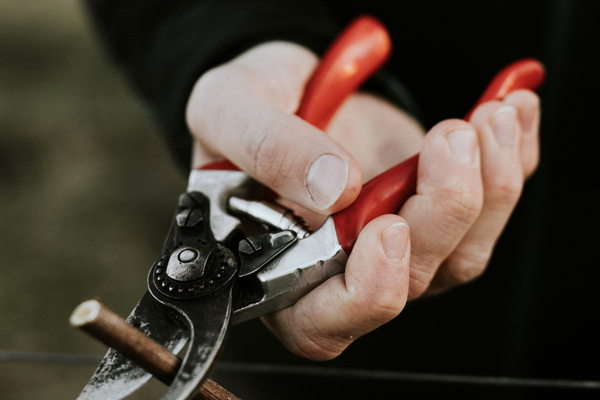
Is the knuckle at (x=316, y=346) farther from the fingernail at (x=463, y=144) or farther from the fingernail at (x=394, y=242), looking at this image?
the fingernail at (x=463, y=144)

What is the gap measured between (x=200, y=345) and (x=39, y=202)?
1.58 m

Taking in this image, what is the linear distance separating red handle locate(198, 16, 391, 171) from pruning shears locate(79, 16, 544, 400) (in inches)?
7.0

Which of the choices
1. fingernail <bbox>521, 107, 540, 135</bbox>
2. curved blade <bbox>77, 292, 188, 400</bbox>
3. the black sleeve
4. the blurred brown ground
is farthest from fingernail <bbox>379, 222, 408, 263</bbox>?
the blurred brown ground

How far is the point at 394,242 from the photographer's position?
51cm

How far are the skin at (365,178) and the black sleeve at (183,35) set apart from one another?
0.22 ft

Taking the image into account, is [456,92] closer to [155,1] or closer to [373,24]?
[373,24]

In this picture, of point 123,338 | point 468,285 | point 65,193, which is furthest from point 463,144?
point 65,193

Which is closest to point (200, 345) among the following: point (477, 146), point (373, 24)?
point (477, 146)

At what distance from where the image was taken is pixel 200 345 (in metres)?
0.45

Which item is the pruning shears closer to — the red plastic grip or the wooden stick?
the wooden stick

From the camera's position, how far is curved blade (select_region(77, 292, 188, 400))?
431 millimetres

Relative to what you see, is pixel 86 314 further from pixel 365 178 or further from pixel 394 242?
pixel 365 178

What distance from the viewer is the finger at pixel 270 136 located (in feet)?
1.82

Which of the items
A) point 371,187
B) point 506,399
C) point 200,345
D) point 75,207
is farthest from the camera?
point 75,207
